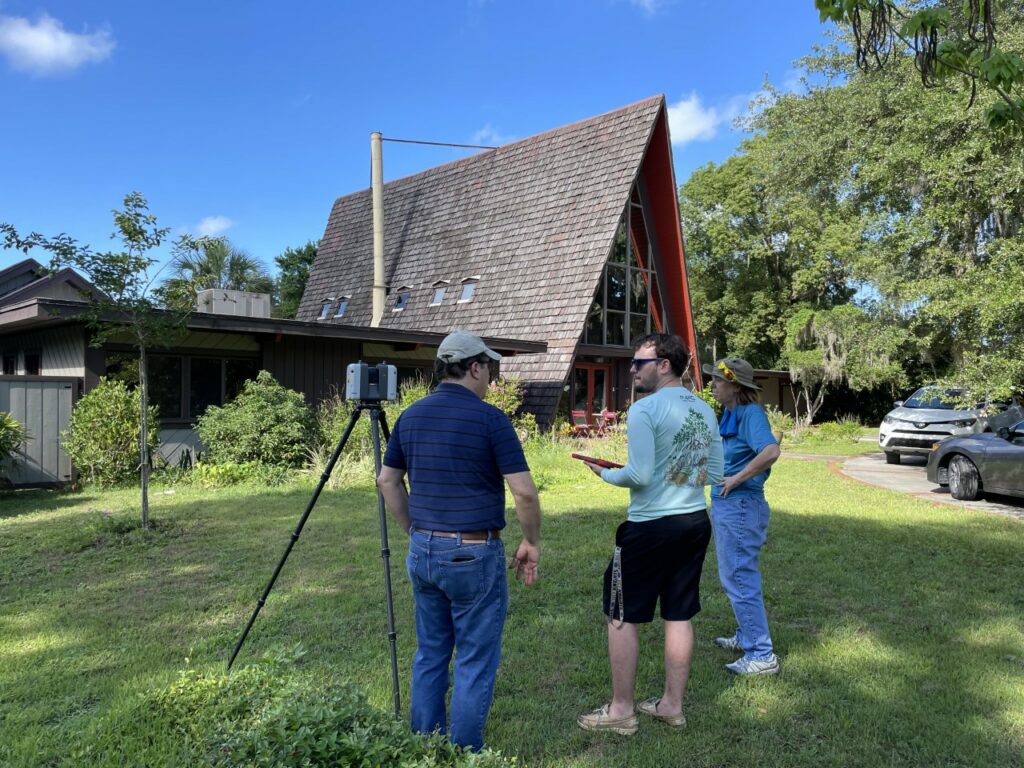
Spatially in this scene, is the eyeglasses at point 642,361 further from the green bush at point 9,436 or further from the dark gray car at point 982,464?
the green bush at point 9,436

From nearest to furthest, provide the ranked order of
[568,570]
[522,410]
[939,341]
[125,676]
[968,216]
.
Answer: [125,676], [568,570], [968,216], [522,410], [939,341]

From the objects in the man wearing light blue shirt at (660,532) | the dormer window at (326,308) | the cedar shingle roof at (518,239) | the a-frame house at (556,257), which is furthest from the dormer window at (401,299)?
the man wearing light blue shirt at (660,532)

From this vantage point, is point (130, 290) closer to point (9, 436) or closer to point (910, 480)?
point (9, 436)

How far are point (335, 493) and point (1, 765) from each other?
741cm

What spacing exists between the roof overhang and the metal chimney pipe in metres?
6.90

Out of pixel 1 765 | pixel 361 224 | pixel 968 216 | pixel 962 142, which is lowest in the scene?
pixel 1 765

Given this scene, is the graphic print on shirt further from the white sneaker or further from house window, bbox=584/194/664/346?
house window, bbox=584/194/664/346

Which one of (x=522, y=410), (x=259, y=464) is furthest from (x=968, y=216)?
(x=259, y=464)

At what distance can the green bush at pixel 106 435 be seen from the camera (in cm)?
1109

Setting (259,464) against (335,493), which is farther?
(259,464)

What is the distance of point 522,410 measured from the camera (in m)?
17.1

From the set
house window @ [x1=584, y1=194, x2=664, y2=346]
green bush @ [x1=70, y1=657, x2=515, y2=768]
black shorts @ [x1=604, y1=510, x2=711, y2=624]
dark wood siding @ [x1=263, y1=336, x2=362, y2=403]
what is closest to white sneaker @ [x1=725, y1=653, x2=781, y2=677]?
black shorts @ [x1=604, y1=510, x2=711, y2=624]

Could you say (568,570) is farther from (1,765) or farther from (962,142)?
(962,142)

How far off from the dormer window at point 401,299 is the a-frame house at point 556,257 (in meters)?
0.05
